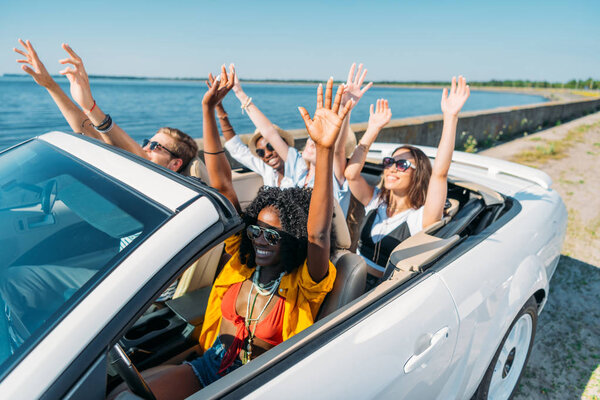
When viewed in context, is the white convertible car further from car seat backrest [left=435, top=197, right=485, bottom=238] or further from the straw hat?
the straw hat

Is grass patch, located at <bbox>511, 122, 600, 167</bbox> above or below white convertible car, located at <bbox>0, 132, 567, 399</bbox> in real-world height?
below

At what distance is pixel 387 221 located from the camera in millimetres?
2641

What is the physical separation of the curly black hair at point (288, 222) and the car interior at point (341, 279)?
8.5 inches

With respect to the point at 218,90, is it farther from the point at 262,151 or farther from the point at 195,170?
the point at 262,151

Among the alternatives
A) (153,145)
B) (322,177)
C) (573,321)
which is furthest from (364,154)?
(573,321)

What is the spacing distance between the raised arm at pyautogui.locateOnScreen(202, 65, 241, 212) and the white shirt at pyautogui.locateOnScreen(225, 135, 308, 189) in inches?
41.4

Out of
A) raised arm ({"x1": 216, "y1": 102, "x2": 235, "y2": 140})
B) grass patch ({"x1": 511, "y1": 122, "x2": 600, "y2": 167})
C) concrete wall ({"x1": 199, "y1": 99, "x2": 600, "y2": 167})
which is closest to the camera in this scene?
raised arm ({"x1": 216, "y1": 102, "x2": 235, "y2": 140})

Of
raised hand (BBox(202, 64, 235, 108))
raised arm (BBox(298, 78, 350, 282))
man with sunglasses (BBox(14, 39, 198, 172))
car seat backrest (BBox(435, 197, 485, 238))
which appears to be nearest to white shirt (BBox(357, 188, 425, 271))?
car seat backrest (BBox(435, 197, 485, 238))

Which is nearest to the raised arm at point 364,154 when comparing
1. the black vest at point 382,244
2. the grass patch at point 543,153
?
the black vest at point 382,244

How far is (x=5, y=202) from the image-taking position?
1.40 meters

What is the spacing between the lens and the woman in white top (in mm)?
2334

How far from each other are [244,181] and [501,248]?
2.13 meters

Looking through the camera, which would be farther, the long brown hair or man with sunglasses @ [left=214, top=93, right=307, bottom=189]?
man with sunglasses @ [left=214, top=93, right=307, bottom=189]

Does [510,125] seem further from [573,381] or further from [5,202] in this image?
[5,202]
